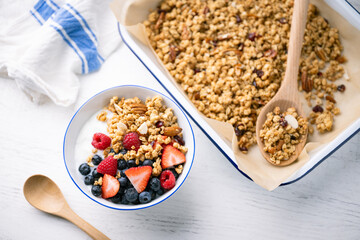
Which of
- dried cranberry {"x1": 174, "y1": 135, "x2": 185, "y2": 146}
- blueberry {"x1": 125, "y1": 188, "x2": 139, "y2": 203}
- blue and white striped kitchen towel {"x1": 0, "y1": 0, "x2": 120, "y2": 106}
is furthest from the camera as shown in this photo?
blue and white striped kitchen towel {"x1": 0, "y1": 0, "x2": 120, "y2": 106}

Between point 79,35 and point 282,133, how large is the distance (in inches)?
30.0

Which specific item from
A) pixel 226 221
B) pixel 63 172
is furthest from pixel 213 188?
pixel 63 172

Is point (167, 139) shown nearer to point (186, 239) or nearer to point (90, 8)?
→ point (186, 239)

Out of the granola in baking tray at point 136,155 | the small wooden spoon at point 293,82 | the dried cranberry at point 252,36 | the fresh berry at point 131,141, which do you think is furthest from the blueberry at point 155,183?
the dried cranberry at point 252,36

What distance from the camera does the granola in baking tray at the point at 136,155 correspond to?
1.04 m

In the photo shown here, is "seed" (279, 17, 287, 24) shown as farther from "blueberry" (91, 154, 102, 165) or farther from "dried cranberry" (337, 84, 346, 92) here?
"blueberry" (91, 154, 102, 165)

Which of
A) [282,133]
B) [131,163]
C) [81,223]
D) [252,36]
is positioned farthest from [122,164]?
[252,36]

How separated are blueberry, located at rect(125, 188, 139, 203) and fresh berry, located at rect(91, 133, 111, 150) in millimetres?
150

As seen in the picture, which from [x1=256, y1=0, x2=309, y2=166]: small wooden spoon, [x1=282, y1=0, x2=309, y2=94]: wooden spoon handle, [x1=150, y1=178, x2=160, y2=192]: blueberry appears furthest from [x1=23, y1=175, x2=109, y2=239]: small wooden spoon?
[x1=282, y1=0, x2=309, y2=94]: wooden spoon handle

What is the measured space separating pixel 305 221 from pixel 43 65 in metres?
1.02

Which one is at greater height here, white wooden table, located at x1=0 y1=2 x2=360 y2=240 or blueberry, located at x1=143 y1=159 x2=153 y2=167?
blueberry, located at x1=143 y1=159 x2=153 y2=167

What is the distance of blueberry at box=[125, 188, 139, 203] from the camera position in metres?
1.03

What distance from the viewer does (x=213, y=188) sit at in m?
1.22

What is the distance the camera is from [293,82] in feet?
3.74
